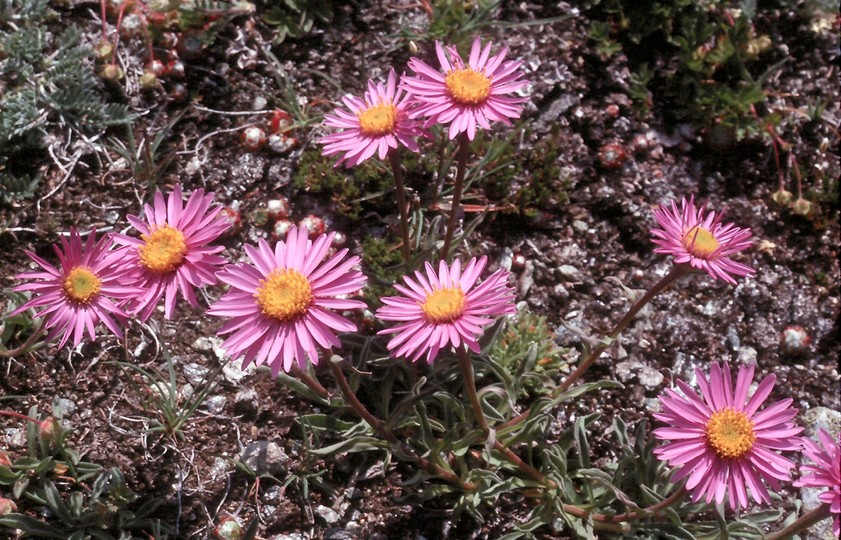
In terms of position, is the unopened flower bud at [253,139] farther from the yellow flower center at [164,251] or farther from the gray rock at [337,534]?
the gray rock at [337,534]

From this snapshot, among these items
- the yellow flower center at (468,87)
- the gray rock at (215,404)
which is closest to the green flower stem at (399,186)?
the yellow flower center at (468,87)

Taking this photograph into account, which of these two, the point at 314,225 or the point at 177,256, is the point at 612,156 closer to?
the point at 314,225

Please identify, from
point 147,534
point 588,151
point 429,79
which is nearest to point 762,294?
point 588,151

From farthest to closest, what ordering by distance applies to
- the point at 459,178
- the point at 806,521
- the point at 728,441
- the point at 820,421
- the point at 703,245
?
the point at 820,421 < the point at 459,178 < the point at 703,245 < the point at 728,441 < the point at 806,521

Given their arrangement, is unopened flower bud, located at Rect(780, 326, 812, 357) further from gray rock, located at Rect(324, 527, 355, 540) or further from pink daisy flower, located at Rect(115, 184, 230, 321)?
pink daisy flower, located at Rect(115, 184, 230, 321)

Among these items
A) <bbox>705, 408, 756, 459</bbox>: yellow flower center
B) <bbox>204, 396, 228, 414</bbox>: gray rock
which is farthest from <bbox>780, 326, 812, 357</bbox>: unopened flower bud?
<bbox>204, 396, 228, 414</bbox>: gray rock

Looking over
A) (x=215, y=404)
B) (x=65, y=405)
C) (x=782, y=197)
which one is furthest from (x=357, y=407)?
(x=782, y=197)
